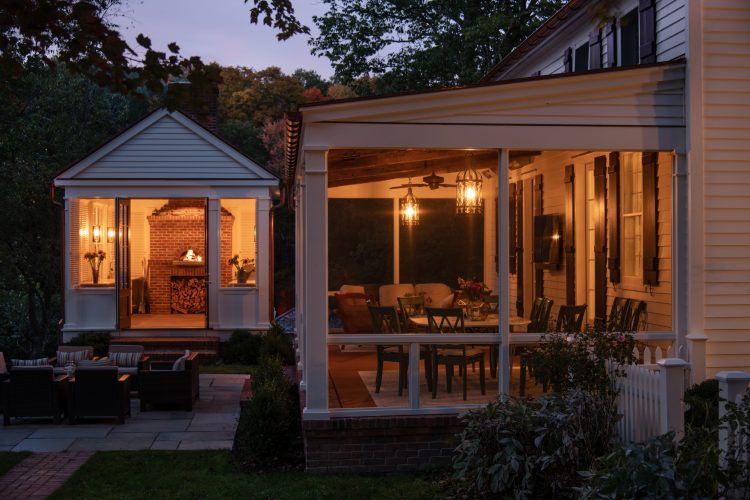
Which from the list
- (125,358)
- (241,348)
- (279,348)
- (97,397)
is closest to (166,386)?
(97,397)

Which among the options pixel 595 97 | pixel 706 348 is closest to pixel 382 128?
pixel 595 97

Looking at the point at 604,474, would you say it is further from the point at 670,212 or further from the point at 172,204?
the point at 172,204

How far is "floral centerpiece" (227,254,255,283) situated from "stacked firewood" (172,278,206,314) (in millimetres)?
1053

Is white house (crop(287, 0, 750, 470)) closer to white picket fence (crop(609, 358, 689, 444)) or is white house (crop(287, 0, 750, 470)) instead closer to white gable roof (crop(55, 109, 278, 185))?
white picket fence (crop(609, 358, 689, 444))

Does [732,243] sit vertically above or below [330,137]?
below

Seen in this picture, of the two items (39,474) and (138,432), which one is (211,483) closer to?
(39,474)

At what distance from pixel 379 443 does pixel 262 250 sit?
1053 centimetres

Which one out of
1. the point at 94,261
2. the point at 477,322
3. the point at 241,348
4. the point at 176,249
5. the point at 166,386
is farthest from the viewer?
the point at 176,249

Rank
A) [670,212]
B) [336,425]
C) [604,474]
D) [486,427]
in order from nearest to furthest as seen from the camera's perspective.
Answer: [604,474]
[486,427]
[336,425]
[670,212]

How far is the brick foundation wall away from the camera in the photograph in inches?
312

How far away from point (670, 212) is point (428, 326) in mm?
3051

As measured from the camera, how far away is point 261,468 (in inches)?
338

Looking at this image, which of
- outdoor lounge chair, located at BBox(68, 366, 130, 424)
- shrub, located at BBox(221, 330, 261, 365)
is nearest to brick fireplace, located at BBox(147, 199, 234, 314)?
shrub, located at BBox(221, 330, 261, 365)

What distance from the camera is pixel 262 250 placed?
1809 centimetres
